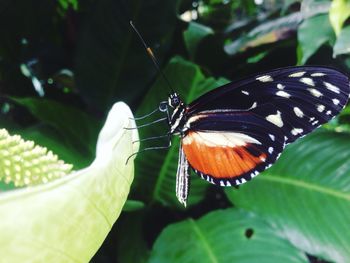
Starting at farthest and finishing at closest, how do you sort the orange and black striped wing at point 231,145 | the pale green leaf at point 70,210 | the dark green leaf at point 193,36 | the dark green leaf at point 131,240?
the dark green leaf at point 193,36 < the dark green leaf at point 131,240 < the orange and black striped wing at point 231,145 < the pale green leaf at point 70,210

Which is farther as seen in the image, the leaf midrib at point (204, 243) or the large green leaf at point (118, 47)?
the large green leaf at point (118, 47)

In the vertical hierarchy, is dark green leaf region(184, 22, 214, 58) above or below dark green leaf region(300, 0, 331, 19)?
above

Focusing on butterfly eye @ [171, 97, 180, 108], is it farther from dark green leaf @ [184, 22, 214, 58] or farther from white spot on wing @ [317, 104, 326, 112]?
dark green leaf @ [184, 22, 214, 58]

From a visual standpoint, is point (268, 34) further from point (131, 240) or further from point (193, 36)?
point (131, 240)

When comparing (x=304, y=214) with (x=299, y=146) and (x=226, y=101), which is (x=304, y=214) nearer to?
(x=299, y=146)

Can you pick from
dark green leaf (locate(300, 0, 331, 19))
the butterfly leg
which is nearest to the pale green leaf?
the butterfly leg

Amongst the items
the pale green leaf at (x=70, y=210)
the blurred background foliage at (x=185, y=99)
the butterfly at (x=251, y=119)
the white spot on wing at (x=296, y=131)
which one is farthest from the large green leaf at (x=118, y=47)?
the pale green leaf at (x=70, y=210)

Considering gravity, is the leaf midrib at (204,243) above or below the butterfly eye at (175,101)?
below

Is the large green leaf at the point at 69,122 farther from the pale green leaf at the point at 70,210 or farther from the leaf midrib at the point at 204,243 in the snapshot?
the pale green leaf at the point at 70,210

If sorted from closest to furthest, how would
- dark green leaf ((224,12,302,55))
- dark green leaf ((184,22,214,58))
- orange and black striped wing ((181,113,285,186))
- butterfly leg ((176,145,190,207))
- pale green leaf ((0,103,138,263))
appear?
pale green leaf ((0,103,138,263)), butterfly leg ((176,145,190,207)), orange and black striped wing ((181,113,285,186)), dark green leaf ((224,12,302,55)), dark green leaf ((184,22,214,58))

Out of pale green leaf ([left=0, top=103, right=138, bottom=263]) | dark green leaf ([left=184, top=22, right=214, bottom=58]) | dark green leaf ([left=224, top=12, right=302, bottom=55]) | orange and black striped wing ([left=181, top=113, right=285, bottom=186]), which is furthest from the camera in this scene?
dark green leaf ([left=184, top=22, right=214, bottom=58])
